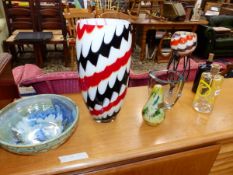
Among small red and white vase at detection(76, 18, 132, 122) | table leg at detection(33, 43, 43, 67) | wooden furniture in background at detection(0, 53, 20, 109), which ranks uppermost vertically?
small red and white vase at detection(76, 18, 132, 122)

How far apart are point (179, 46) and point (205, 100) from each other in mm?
242

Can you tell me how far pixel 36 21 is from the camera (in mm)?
2967

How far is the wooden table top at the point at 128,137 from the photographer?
522mm

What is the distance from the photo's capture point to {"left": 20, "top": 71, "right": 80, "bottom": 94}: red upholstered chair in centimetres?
91

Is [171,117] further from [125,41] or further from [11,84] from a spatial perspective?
[11,84]

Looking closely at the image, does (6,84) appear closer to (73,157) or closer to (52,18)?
(73,157)

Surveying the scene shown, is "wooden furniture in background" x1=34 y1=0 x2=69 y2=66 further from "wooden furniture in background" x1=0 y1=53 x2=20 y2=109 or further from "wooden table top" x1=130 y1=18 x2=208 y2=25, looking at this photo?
"wooden furniture in background" x1=0 y1=53 x2=20 y2=109

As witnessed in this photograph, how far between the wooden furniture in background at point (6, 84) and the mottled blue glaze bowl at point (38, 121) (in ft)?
0.39

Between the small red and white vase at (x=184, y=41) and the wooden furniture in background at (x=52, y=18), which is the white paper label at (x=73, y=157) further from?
the wooden furniture in background at (x=52, y=18)

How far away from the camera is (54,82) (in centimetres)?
93

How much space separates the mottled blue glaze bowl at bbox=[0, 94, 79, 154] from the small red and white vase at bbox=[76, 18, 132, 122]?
103mm

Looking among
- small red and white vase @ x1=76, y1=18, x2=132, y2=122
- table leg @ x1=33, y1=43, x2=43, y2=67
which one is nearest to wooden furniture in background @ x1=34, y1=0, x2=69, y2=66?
table leg @ x1=33, y1=43, x2=43, y2=67

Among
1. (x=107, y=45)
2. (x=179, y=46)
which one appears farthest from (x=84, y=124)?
(x=179, y=46)

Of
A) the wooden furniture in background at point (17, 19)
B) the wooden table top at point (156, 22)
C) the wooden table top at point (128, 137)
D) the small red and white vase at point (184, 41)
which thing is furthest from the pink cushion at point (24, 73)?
the wooden table top at point (156, 22)
